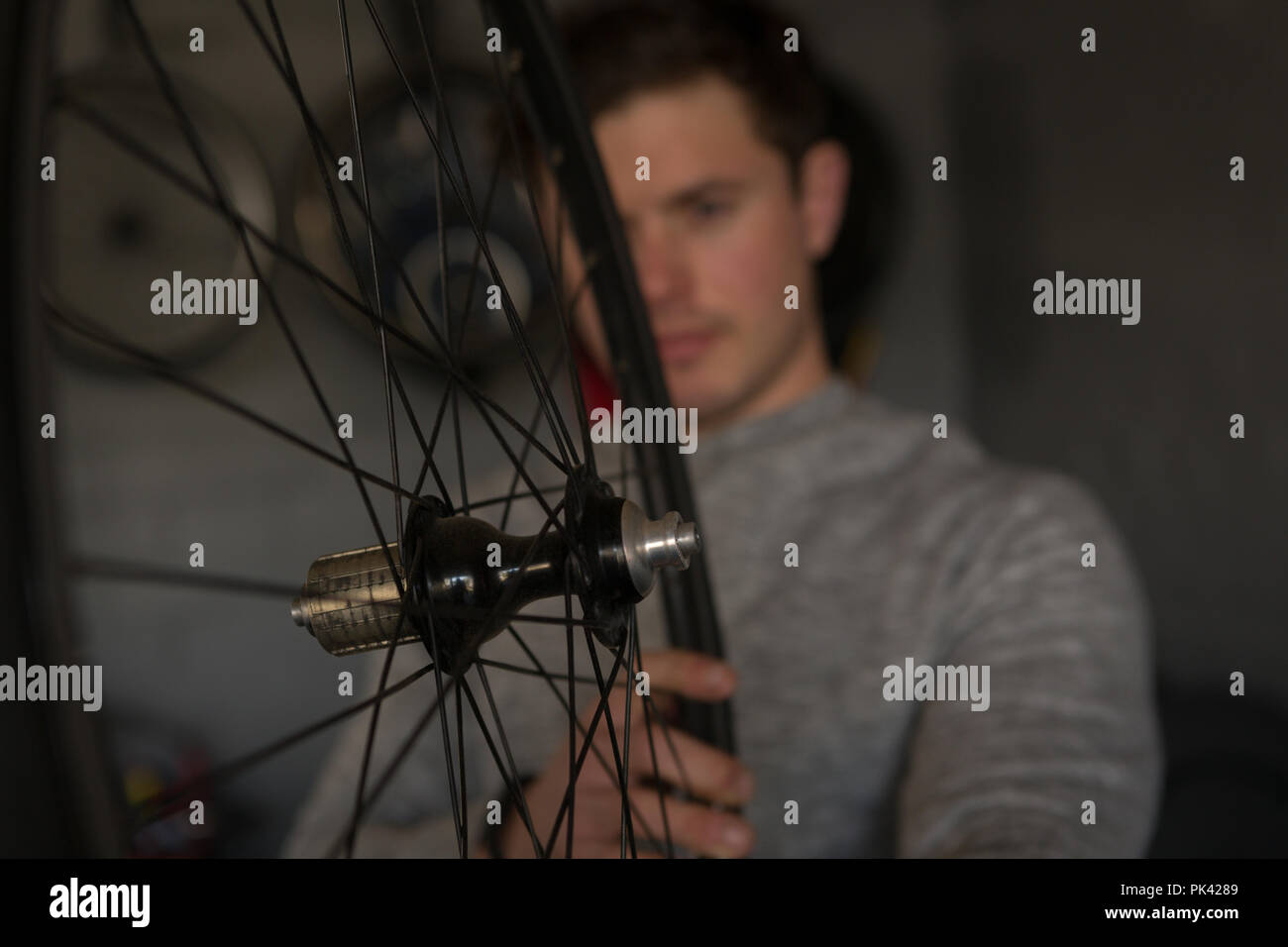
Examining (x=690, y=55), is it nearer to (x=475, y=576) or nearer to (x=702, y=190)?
(x=702, y=190)

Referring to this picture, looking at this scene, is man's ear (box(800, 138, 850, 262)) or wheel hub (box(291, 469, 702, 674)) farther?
man's ear (box(800, 138, 850, 262))

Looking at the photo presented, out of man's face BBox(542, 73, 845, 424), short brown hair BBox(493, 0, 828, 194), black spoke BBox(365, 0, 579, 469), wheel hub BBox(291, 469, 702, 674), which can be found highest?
short brown hair BBox(493, 0, 828, 194)

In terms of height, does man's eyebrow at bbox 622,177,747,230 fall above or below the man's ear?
below

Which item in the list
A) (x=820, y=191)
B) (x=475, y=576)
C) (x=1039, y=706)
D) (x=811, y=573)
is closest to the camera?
(x=475, y=576)

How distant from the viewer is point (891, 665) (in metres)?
0.70

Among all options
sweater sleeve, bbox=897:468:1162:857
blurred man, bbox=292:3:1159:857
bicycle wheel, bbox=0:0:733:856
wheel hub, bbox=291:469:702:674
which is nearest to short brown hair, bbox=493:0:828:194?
blurred man, bbox=292:3:1159:857

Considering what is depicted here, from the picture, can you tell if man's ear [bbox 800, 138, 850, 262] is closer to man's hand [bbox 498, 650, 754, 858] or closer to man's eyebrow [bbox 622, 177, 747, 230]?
man's eyebrow [bbox 622, 177, 747, 230]

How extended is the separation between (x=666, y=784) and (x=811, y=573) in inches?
11.2

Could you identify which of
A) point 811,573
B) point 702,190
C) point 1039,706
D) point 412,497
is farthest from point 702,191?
point 412,497

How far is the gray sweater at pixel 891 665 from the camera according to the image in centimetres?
59

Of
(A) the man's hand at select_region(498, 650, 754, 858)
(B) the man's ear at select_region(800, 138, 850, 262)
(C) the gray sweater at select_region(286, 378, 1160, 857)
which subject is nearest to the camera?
(A) the man's hand at select_region(498, 650, 754, 858)

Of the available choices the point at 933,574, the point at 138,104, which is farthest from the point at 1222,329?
the point at 138,104

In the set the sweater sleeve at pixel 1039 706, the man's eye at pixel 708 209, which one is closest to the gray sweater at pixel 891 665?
the sweater sleeve at pixel 1039 706

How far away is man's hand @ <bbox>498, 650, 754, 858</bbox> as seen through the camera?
18.8 inches
